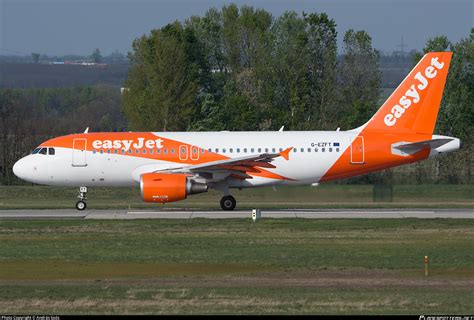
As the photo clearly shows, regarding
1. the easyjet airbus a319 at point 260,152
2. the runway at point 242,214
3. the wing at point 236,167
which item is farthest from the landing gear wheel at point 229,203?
the wing at point 236,167

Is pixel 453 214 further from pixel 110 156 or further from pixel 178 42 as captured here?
pixel 178 42

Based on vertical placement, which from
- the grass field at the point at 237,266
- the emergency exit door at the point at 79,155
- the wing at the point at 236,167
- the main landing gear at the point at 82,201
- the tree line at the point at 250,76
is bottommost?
the grass field at the point at 237,266

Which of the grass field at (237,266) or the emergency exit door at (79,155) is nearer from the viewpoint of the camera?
the grass field at (237,266)

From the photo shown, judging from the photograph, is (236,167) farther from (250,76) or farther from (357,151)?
(250,76)

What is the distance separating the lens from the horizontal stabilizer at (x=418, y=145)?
3988cm

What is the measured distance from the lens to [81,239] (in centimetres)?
3109

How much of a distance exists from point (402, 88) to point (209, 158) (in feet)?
27.6

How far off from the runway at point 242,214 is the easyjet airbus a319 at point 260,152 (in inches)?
49.4

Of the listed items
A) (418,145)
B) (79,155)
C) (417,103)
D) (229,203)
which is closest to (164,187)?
(229,203)

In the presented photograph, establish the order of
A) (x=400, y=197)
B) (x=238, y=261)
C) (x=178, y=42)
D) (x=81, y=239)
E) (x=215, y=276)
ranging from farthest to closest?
(x=178, y=42) → (x=400, y=197) → (x=81, y=239) → (x=238, y=261) → (x=215, y=276)

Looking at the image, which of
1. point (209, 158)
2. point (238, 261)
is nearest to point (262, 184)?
point (209, 158)

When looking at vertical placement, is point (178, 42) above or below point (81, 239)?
above

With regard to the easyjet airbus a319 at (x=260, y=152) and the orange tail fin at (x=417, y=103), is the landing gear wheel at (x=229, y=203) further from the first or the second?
the orange tail fin at (x=417, y=103)

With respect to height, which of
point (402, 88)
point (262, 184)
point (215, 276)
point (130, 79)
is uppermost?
point (130, 79)
